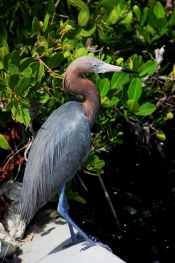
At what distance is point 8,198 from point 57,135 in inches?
41.0

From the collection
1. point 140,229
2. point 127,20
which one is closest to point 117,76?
point 127,20

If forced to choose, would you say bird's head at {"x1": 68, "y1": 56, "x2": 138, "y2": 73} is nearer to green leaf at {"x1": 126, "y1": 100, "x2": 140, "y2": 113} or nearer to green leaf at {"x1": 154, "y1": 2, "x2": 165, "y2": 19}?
green leaf at {"x1": 126, "y1": 100, "x2": 140, "y2": 113}

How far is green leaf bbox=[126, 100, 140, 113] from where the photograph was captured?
5.10 metres

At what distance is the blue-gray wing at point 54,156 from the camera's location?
484 centimetres

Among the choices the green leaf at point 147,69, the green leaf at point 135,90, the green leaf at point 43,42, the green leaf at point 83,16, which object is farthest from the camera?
the green leaf at point 83,16

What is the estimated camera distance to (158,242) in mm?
5672

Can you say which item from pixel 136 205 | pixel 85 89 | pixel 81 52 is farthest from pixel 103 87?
pixel 136 205

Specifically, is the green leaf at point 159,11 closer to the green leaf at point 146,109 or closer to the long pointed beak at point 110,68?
the green leaf at point 146,109

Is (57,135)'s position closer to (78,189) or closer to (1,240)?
(1,240)

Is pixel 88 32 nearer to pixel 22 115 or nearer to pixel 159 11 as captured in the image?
pixel 159 11

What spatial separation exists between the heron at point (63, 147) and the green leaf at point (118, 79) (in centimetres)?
31

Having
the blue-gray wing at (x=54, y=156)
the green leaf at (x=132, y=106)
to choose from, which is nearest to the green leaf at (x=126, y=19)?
the green leaf at (x=132, y=106)

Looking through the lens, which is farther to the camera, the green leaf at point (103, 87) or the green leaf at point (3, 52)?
the green leaf at point (103, 87)

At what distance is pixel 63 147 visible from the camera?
192 inches
